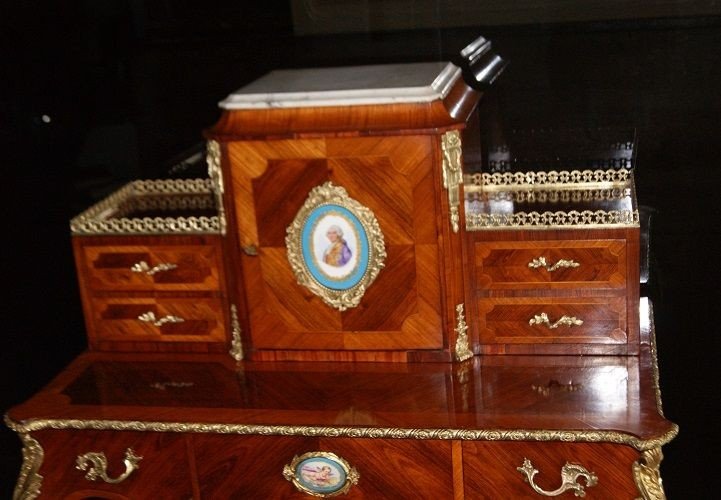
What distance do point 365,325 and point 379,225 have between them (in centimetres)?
20

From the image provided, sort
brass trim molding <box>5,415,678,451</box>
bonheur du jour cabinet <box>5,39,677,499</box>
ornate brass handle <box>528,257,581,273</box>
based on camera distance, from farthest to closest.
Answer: ornate brass handle <box>528,257,581,273</box>, bonheur du jour cabinet <box>5,39,677,499</box>, brass trim molding <box>5,415,678,451</box>

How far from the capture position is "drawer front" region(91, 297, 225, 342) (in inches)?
84.5

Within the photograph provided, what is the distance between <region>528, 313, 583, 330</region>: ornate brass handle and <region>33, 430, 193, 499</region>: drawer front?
2.17ft

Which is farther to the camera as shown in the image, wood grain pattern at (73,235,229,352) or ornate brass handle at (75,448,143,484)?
wood grain pattern at (73,235,229,352)

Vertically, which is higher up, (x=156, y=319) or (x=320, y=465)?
(x=156, y=319)

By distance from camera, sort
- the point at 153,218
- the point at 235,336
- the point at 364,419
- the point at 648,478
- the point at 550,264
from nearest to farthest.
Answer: the point at 648,478 < the point at 364,419 < the point at 550,264 < the point at 235,336 < the point at 153,218

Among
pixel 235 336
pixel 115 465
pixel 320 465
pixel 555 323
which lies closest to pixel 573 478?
pixel 555 323

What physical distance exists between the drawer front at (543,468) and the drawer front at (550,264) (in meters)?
0.31

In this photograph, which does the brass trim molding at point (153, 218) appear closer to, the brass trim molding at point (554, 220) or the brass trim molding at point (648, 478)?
the brass trim molding at point (554, 220)

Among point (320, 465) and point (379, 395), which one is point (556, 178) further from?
point (320, 465)

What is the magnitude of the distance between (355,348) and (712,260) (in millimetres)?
781

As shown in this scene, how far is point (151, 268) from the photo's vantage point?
2.14 metres

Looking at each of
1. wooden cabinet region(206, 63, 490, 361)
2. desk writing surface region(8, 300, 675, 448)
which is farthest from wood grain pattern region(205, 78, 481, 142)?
desk writing surface region(8, 300, 675, 448)

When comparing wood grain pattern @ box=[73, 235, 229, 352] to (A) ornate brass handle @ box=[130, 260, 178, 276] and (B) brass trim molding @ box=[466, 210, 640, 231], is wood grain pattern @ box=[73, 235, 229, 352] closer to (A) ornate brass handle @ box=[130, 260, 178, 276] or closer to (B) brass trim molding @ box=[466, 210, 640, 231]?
(A) ornate brass handle @ box=[130, 260, 178, 276]
